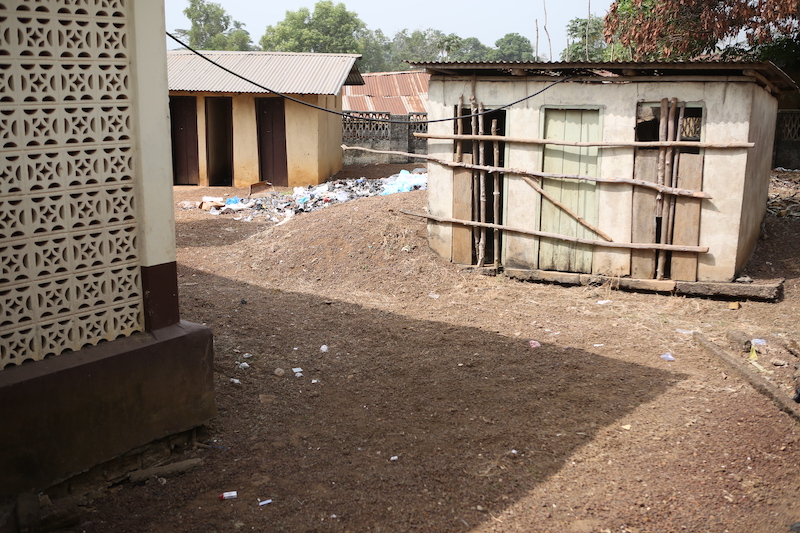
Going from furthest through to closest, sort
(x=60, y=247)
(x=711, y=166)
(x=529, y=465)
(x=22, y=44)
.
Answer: (x=711, y=166), (x=529, y=465), (x=60, y=247), (x=22, y=44)

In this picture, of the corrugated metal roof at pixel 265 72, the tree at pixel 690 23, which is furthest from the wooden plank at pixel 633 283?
the corrugated metal roof at pixel 265 72

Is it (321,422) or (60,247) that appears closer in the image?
(60,247)

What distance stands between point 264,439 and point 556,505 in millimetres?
2125

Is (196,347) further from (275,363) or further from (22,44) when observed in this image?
(22,44)

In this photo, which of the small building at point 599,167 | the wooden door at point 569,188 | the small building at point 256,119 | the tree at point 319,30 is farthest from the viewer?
the tree at point 319,30

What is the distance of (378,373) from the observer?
658 centimetres

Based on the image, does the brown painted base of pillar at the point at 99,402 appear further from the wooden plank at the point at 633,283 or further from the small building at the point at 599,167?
the wooden plank at the point at 633,283

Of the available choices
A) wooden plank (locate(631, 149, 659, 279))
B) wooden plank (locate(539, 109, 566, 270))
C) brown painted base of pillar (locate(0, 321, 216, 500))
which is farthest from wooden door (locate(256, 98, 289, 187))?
brown painted base of pillar (locate(0, 321, 216, 500))

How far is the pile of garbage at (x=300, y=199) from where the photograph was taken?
15.6 m

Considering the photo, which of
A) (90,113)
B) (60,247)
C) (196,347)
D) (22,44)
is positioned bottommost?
(196,347)

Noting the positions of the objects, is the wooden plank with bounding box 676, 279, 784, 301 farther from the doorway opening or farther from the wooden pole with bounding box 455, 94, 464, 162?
the doorway opening

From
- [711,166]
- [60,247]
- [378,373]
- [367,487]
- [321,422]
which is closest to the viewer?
[60,247]

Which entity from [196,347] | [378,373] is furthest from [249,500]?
[378,373]

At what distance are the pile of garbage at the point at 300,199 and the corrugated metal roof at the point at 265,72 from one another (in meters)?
2.54
